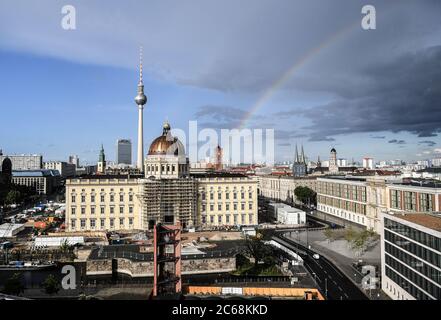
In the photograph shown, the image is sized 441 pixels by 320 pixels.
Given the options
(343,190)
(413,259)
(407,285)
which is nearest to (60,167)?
(343,190)

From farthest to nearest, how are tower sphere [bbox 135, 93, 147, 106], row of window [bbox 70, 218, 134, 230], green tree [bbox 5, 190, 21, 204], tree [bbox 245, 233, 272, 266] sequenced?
tower sphere [bbox 135, 93, 147, 106] → green tree [bbox 5, 190, 21, 204] → row of window [bbox 70, 218, 134, 230] → tree [bbox 245, 233, 272, 266]

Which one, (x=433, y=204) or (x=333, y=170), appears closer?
(x=433, y=204)

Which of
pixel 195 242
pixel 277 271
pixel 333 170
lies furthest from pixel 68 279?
pixel 333 170

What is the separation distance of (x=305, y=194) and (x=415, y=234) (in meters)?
45.4

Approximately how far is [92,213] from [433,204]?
3295 cm

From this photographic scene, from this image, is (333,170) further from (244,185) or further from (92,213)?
A: (92,213)

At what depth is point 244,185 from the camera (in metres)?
46.9

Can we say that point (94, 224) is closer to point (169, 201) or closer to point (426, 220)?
point (169, 201)

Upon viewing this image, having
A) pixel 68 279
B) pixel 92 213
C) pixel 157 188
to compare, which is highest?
pixel 157 188

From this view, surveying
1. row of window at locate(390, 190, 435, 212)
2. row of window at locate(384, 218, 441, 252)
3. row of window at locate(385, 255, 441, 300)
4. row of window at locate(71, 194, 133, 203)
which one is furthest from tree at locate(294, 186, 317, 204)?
row of window at locate(385, 255, 441, 300)

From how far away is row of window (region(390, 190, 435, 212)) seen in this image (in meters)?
33.8

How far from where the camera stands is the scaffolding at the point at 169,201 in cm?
4294

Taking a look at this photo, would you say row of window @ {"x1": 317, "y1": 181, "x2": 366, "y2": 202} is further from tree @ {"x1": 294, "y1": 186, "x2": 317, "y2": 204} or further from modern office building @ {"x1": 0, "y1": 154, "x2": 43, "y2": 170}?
modern office building @ {"x1": 0, "y1": 154, "x2": 43, "y2": 170}

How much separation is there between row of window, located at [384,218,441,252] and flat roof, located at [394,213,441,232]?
1.34ft
